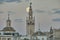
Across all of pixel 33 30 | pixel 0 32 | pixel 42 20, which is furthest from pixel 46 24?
pixel 0 32

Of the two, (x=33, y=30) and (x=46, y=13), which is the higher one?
(x=46, y=13)

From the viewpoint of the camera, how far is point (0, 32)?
1284cm

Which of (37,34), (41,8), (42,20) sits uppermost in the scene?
(41,8)

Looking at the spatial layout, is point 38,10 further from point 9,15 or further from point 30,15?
point 9,15

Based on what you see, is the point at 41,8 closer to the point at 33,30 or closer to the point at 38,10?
the point at 38,10

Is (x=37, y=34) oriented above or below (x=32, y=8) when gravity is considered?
below

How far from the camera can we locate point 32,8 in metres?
12.2

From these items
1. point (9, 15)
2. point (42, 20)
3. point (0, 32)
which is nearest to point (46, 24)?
point (42, 20)

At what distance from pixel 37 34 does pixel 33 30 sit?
363mm

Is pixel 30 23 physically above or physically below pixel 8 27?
above

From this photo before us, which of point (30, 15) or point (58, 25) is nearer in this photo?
point (58, 25)

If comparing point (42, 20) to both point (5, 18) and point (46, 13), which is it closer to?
point (46, 13)

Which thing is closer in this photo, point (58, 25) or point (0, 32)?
point (58, 25)

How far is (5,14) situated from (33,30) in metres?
2.04
